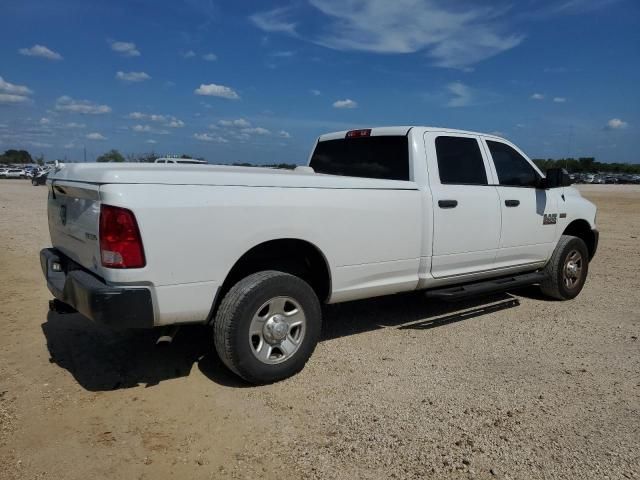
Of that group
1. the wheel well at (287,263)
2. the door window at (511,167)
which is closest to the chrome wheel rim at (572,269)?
the door window at (511,167)

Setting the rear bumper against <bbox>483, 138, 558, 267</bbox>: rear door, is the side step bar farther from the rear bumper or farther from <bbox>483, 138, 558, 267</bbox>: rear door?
the rear bumper

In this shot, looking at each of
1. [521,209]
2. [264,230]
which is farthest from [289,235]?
[521,209]

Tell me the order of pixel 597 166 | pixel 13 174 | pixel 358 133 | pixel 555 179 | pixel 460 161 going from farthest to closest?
pixel 597 166, pixel 13 174, pixel 555 179, pixel 358 133, pixel 460 161

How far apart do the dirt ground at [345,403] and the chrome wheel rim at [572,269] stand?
2.70 feet

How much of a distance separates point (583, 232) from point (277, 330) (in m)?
4.93

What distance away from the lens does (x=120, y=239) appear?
3119mm

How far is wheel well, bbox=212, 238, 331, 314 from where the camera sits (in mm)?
3848

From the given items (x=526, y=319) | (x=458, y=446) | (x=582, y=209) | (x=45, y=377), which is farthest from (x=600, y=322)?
(x=45, y=377)

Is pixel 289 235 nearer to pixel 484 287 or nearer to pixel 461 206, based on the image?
pixel 461 206

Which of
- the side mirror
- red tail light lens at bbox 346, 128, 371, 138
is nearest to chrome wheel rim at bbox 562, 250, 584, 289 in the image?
the side mirror

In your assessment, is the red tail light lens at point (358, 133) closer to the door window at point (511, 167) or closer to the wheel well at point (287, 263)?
the door window at point (511, 167)

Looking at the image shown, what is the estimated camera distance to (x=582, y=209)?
6.54m

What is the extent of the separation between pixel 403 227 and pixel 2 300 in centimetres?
460

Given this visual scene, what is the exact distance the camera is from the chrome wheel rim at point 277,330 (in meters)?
3.71
